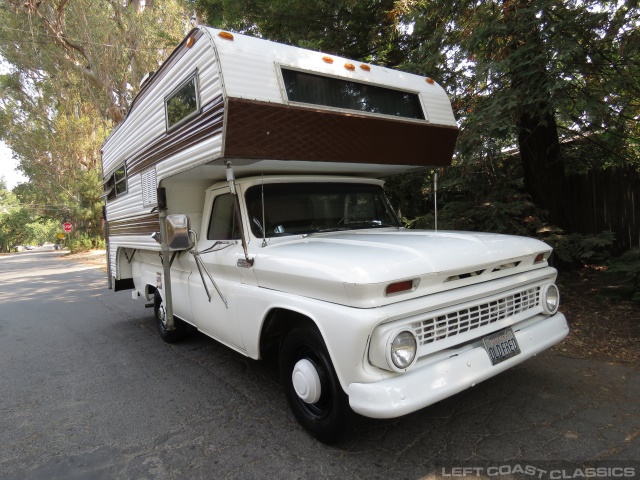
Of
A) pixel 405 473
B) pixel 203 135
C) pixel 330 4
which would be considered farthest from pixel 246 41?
pixel 330 4

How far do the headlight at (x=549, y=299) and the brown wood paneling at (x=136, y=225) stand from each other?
3.86m

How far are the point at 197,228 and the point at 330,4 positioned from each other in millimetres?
5213

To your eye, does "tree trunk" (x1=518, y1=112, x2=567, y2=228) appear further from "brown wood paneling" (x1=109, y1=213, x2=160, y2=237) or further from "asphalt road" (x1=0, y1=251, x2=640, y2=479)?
"brown wood paneling" (x1=109, y1=213, x2=160, y2=237)

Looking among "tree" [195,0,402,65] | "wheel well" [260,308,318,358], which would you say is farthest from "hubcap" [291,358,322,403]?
"tree" [195,0,402,65]

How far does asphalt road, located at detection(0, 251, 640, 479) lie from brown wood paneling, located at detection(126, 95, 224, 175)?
7.43ft

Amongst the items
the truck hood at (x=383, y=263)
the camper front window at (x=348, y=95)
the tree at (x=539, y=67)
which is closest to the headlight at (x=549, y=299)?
the truck hood at (x=383, y=263)

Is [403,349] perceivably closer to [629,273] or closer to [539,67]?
[539,67]

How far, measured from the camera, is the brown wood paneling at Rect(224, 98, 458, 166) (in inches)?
123

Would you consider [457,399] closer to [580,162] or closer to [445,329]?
[445,329]

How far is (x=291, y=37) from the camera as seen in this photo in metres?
8.26

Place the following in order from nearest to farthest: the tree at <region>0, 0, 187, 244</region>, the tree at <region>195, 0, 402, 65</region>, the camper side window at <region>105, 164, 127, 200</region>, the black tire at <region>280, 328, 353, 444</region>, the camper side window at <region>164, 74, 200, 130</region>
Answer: the black tire at <region>280, 328, 353, 444</region>, the camper side window at <region>164, 74, 200, 130</region>, the camper side window at <region>105, 164, 127, 200</region>, the tree at <region>195, 0, 402, 65</region>, the tree at <region>0, 0, 187, 244</region>

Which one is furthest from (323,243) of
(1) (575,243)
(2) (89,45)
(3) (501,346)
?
(2) (89,45)

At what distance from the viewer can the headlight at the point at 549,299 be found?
3.19m

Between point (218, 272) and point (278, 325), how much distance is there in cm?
92
